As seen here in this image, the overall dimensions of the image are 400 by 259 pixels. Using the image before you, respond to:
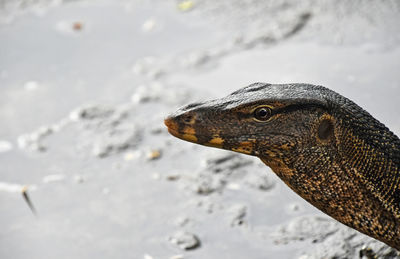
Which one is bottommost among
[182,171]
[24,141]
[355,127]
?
[355,127]

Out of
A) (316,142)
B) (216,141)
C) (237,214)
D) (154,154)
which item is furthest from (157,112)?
(316,142)

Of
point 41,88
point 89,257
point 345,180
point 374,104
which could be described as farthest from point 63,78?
point 345,180

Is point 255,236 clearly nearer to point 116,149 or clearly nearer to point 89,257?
point 89,257

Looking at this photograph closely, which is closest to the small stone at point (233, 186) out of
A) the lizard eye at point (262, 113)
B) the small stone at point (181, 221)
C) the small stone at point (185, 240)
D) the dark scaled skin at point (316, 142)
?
the small stone at point (181, 221)

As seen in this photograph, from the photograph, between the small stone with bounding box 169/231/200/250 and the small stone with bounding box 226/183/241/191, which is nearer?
the small stone with bounding box 169/231/200/250

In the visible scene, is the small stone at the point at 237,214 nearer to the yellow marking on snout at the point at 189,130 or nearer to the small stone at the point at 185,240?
the small stone at the point at 185,240

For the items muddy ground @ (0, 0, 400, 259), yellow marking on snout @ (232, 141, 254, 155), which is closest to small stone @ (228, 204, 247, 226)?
muddy ground @ (0, 0, 400, 259)

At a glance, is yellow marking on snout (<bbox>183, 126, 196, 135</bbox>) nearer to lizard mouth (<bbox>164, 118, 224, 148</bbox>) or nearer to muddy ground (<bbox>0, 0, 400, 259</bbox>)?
lizard mouth (<bbox>164, 118, 224, 148</bbox>)
